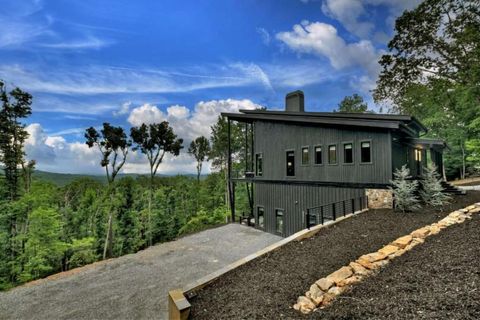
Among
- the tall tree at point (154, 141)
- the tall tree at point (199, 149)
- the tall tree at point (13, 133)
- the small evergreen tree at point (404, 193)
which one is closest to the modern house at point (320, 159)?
the small evergreen tree at point (404, 193)

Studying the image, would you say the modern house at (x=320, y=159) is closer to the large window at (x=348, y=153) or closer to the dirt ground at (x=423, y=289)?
the large window at (x=348, y=153)

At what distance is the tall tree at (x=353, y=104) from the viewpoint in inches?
1532

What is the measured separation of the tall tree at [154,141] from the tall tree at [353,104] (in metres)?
27.7

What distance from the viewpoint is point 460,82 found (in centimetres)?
1612

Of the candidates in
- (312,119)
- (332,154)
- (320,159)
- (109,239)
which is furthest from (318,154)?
(109,239)

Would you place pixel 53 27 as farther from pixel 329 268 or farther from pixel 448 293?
pixel 448 293

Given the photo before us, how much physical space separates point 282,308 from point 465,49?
63.3ft

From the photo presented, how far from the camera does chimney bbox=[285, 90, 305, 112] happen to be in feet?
56.2

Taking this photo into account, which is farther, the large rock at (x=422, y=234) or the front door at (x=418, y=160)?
the front door at (x=418, y=160)

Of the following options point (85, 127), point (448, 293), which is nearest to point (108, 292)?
point (448, 293)

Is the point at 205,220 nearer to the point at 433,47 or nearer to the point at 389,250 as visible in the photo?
the point at 389,250

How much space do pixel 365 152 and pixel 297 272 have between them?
7.90m

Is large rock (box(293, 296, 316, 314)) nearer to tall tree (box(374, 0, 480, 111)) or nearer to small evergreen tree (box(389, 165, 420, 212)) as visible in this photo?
small evergreen tree (box(389, 165, 420, 212))

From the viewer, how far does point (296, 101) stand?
17281 mm
